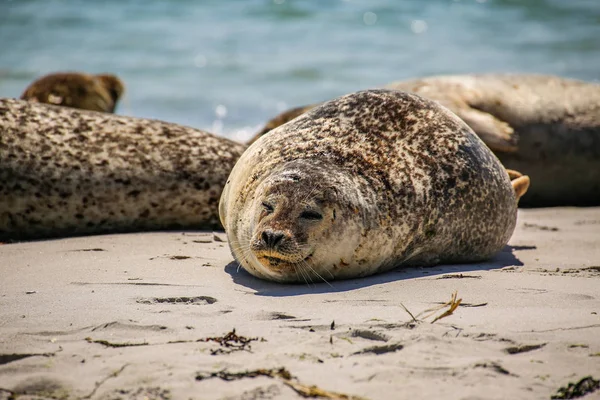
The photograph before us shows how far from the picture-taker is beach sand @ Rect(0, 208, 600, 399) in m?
2.63

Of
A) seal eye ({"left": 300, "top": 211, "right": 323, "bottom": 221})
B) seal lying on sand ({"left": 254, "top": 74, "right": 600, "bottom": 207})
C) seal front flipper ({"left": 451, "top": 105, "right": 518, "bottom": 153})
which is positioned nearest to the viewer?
seal eye ({"left": 300, "top": 211, "right": 323, "bottom": 221})

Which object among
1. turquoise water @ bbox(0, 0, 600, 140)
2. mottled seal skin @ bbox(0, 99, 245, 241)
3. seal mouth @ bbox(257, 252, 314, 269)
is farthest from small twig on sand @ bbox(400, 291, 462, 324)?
turquoise water @ bbox(0, 0, 600, 140)

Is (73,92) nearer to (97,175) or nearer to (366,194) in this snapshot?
(97,175)

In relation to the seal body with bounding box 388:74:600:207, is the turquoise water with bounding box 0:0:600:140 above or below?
above

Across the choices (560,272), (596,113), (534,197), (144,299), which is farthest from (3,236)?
(596,113)

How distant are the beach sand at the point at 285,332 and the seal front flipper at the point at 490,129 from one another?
259cm

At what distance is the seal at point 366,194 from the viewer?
3.98m

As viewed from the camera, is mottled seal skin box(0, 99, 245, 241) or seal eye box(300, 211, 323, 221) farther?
mottled seal skin box(0, 99, 245, 241)

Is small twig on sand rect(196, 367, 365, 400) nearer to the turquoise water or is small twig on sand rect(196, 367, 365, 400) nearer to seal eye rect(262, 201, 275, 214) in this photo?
seal eye rect(262, 201, 275, 214)

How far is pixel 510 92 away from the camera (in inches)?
303

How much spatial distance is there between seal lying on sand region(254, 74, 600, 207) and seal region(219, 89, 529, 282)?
2529 mm

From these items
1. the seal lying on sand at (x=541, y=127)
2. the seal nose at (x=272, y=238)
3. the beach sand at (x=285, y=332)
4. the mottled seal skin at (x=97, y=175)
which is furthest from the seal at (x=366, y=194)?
the seal lying on sand at (x=541, y=127)

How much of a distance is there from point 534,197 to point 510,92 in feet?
3.16

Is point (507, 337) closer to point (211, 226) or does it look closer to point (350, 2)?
point (211, 226)
